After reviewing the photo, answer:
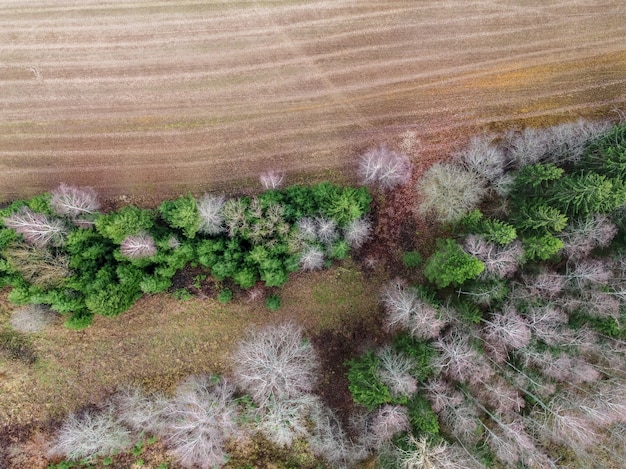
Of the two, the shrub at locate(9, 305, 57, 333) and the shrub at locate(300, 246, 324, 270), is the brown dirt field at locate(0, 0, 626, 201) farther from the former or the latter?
the shrub at locate(9, 305, 57, 333)

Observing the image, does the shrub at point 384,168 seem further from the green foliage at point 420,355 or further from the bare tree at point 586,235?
the green foliage at point 420,355

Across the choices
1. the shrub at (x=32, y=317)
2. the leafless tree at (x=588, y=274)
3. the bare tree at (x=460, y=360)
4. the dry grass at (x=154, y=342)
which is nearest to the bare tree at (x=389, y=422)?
the bare tree at (x=460, y=360)

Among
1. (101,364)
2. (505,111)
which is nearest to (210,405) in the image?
(101,364)

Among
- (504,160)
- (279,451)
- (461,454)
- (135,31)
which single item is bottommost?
(279,451)

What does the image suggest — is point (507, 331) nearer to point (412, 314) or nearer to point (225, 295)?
point (412, 314)

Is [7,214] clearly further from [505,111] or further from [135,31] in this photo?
[505,111]

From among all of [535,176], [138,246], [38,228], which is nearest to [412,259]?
[535,176]
